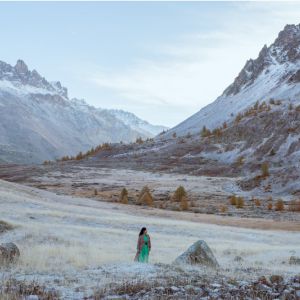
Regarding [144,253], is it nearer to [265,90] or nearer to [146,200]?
[146,200]

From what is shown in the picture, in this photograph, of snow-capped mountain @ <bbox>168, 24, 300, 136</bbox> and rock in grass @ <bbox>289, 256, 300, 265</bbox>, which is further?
snow-capped mountain @ <bbox>168, 24, 300, 136</bbox>

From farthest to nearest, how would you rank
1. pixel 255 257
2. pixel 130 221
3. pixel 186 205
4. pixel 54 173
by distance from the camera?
pixel 54 173 → pixel 186 205 → pixel 130 221 → pixel 255 257

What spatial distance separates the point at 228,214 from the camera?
2261 inches

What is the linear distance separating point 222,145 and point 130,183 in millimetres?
46155

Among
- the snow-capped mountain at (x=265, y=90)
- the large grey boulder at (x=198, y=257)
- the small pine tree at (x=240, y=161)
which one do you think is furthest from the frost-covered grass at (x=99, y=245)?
the snow-capped mountain at (x=265, y=90)

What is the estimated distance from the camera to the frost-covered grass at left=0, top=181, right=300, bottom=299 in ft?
47.5

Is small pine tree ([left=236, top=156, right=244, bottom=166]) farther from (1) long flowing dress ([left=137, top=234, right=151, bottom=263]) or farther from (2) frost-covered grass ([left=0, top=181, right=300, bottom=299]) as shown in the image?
(1) long flowing dress ([left=137, top=234, right=151, bottom=263])

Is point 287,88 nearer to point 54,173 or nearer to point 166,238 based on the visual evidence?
point 54,173

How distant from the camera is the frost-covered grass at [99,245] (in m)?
14.5

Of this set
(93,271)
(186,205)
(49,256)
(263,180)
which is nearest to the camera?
(93,271)

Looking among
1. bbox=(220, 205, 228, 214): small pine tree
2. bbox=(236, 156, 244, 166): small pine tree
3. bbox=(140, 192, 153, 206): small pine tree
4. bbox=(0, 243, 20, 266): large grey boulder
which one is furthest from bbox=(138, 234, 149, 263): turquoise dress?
bbox=(236, 156, 244, 166): small pine tree

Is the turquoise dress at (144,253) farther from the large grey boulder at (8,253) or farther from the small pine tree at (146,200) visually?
the small pine tree at (146,200)

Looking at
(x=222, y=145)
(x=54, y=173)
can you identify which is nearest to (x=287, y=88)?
(x=222, y=145)

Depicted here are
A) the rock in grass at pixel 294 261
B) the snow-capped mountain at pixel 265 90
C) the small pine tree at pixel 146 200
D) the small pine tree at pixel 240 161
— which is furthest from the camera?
the snow-capped mountain at pixel 265 90
